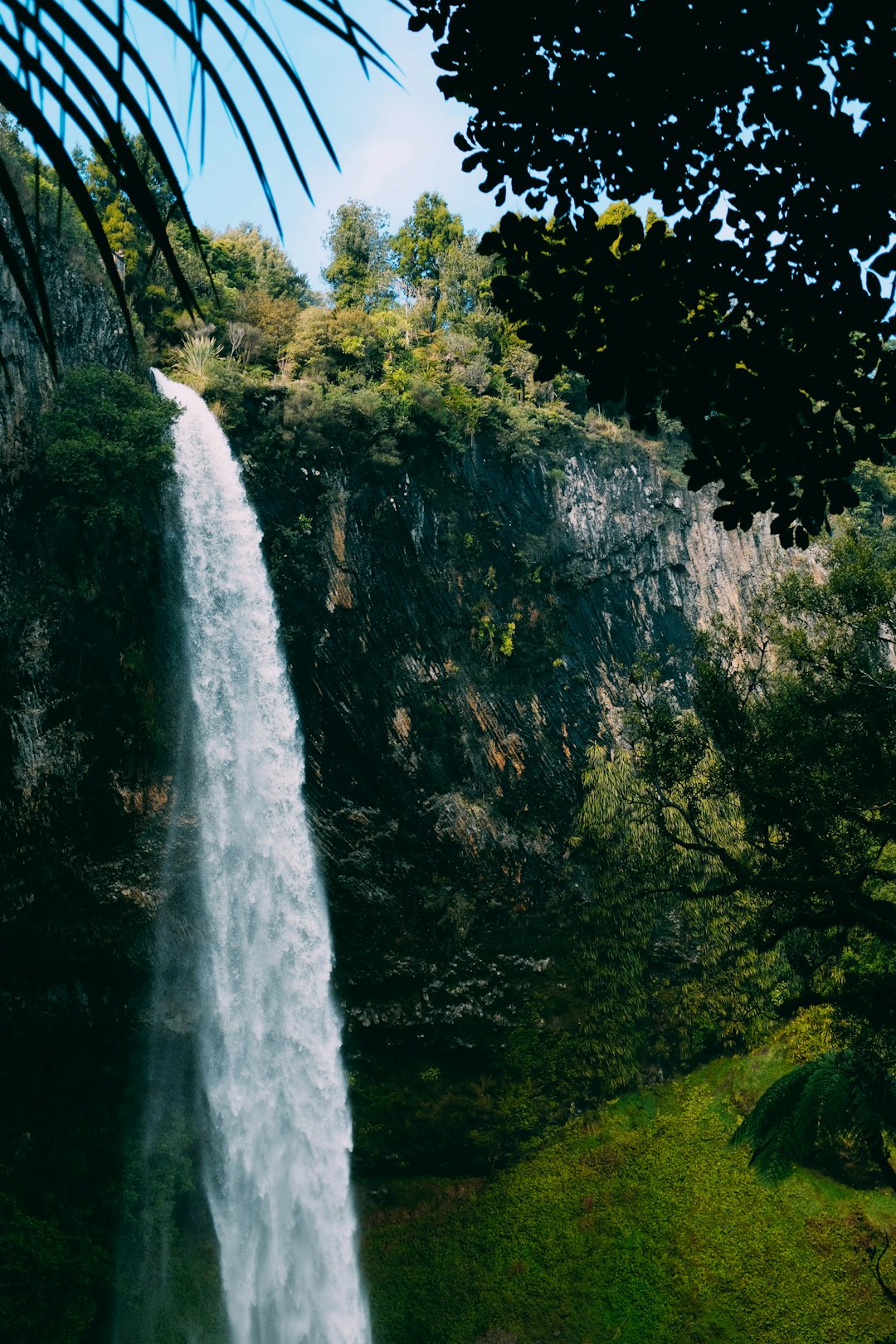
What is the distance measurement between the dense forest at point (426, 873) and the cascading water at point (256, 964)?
0.44 m

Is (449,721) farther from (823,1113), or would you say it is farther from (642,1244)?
(823,1113)

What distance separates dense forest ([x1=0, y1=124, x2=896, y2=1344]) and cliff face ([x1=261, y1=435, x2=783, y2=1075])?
68 mm

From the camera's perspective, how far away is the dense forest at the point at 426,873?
1350 cm

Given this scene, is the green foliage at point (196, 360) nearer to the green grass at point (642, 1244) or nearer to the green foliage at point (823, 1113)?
the green foliage at point (823, 1113)

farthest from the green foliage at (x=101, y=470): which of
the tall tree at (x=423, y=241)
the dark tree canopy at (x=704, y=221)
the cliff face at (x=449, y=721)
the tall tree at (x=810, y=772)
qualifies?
the tall tree at (x=423, y=241)

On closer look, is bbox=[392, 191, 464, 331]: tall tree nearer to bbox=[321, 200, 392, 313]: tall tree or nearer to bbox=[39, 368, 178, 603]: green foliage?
bbox=[321, 200, 392, 313]: tall tree

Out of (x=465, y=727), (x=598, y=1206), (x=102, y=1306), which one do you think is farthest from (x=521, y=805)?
(x=102, y=1306)

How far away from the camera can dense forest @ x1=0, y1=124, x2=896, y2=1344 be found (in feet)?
44.3

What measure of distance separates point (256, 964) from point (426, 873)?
3349 mm

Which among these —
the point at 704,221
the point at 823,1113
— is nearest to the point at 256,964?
the point at 823,1113

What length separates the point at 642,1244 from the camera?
14.8 meters

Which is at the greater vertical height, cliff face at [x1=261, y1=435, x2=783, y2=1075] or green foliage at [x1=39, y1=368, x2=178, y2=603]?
green foliage at [x1=39, y1=368, x2=178, y2=603]

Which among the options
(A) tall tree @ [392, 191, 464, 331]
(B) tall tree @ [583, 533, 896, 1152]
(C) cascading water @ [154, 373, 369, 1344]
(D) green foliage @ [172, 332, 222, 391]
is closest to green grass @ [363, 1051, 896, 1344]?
(C) cascading water @ [154, 373, 369, 1344]

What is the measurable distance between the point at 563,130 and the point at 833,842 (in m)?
5.82
